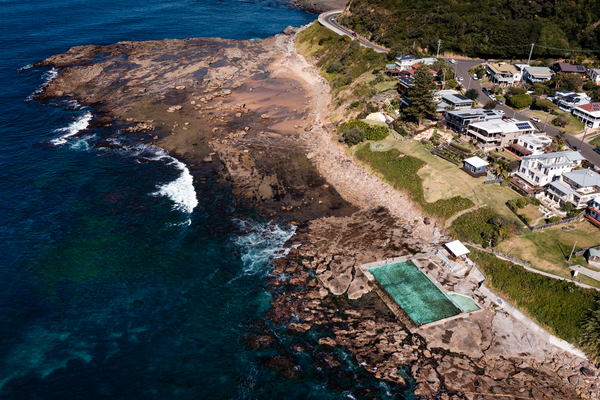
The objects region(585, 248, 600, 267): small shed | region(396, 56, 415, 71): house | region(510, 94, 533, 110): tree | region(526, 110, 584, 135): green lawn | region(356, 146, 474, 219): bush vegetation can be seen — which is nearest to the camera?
region(585, 248, 600, 267): small shed

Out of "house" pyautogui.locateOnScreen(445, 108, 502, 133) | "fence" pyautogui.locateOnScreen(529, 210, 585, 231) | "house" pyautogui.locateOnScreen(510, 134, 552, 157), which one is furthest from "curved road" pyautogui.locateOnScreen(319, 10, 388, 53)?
"fence" pyautogui.locateOnScreen(529, 210, 585, 231)

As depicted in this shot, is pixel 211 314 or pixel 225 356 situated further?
pixel 211 314

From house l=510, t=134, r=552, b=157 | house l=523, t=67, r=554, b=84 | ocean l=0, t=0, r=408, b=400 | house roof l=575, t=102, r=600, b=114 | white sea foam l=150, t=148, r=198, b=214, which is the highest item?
house l=523, t=67, r=554, b=84

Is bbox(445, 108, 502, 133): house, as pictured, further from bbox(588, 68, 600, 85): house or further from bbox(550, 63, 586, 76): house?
bbox(588, 68, 600, 85): house

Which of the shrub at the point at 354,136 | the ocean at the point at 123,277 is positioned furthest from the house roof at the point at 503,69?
the ocean at the point at 123,277

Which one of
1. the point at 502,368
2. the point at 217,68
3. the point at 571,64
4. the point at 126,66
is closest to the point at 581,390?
the point at 502,368

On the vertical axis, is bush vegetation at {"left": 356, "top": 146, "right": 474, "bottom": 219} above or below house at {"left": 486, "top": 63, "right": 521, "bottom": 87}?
below

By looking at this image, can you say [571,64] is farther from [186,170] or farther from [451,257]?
[186,170]
